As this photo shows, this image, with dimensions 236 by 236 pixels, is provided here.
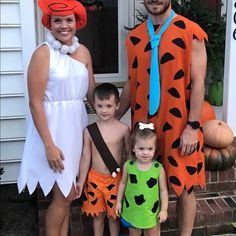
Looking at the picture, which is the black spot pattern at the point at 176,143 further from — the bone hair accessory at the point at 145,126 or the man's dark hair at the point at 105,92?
the man's dark hair at the point at 105,92

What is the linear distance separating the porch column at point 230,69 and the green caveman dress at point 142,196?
4.80 ft

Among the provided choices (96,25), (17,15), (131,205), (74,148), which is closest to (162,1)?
(74,148)

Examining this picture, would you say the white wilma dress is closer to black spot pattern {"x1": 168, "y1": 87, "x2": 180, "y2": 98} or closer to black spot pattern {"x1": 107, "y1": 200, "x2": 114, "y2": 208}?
black spot pattern {"x1": 107, "y1": 200, "x2": 114, "y2": 208}

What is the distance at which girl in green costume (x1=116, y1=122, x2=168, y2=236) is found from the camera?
7.64ft

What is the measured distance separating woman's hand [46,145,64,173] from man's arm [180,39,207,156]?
2.22ft

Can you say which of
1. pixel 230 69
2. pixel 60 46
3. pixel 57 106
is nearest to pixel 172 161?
pixel 57 106

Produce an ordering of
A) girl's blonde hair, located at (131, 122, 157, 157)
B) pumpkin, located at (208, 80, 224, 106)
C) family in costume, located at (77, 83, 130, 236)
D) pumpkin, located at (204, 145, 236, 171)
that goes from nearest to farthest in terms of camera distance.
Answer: girl's blonde hair, located at (131, 122, 157, 157), family in costume, located at (77, 83, 130, 236), pumpkin, located at (204, 145, 236, 171), pumpkin, located at (208, 80, 224, 106)

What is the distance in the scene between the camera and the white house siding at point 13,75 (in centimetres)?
335

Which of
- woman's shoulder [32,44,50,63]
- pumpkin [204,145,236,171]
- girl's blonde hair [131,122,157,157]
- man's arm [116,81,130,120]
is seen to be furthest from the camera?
pumpkin [204,145,236,171]

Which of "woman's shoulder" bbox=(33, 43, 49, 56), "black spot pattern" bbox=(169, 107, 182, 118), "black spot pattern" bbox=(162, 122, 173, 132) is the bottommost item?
"black spot pattern" bbox=(162, 122, 173, 132)

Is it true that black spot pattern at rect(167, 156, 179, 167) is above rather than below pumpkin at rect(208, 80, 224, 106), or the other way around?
below

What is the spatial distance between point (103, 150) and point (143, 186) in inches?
12.3

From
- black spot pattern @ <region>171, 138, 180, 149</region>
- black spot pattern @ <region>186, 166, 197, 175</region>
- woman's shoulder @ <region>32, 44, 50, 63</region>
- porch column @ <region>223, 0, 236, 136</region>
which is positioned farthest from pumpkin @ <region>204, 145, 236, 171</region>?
woman's shoulder @ <region>32, 44, 50, 63</region>

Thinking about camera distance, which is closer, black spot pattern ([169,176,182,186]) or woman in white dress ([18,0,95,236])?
woman in white dress ([18,0,95,236])
